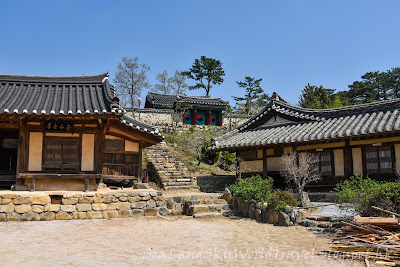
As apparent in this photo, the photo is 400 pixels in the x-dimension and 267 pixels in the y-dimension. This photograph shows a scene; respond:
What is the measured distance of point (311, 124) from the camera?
19078 millimetres

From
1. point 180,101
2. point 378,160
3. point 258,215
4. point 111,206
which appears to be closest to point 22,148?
point 111,206

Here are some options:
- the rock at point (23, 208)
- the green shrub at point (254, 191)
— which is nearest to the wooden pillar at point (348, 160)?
the green shrub at point (254, 191)

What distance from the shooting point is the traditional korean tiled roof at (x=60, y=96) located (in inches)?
482

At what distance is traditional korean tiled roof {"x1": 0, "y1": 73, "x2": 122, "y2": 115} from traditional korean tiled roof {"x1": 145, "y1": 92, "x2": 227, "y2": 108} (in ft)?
78.1

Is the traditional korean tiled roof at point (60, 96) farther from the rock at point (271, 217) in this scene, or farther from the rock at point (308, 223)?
the rock at point (308, 223)

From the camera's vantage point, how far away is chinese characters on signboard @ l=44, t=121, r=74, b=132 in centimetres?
1296

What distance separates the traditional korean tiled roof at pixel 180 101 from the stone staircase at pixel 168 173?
1583 cm

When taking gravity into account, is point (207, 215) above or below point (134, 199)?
below

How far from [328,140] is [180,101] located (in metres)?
25.9

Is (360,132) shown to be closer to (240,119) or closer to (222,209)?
(222,209)

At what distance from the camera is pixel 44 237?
9.30m

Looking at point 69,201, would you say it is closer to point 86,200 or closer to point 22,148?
point 86,200

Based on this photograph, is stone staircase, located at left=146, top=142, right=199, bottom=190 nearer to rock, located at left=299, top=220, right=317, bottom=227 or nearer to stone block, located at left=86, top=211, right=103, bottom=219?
stone block, located at left=86, top=211, right=103, bottom=219

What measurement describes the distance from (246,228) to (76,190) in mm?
6538
